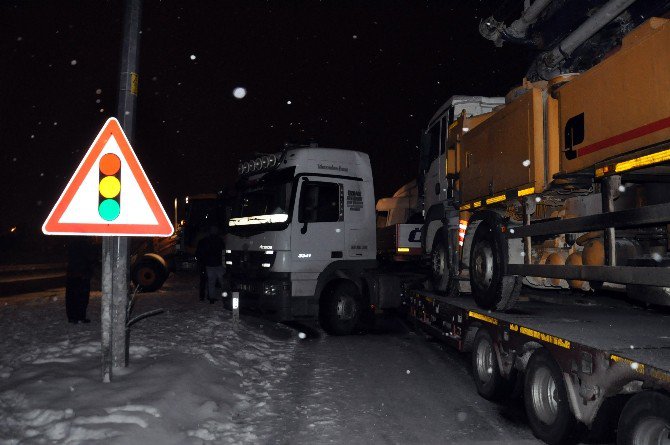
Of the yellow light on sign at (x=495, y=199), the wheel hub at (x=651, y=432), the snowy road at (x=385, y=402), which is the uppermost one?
the yellow light on sign at (x=495, y=199)

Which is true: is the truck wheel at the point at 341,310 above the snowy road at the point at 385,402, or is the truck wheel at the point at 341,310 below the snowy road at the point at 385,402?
above

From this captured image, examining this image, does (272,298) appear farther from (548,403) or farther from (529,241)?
(548,403)

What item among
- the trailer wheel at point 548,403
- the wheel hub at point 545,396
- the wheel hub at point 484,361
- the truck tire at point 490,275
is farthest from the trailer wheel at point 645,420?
the truck tire at point 490,275

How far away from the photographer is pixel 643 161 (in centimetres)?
415

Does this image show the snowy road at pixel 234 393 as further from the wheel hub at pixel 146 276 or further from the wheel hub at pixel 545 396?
the wheel hub at pixel 146 276

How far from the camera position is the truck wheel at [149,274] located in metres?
16.8

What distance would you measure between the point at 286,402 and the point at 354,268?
4.70 meters

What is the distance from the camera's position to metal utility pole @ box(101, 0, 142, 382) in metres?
5.19

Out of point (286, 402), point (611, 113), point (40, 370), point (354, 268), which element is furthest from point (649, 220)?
point (354, 268)

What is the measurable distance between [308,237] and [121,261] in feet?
15.5

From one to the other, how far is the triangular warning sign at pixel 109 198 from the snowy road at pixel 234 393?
147cm

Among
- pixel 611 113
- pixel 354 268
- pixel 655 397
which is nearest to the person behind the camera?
pixel 655 397

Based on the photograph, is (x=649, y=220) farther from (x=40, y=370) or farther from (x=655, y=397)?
(x=40, y=370)

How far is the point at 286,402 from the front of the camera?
5789mm
